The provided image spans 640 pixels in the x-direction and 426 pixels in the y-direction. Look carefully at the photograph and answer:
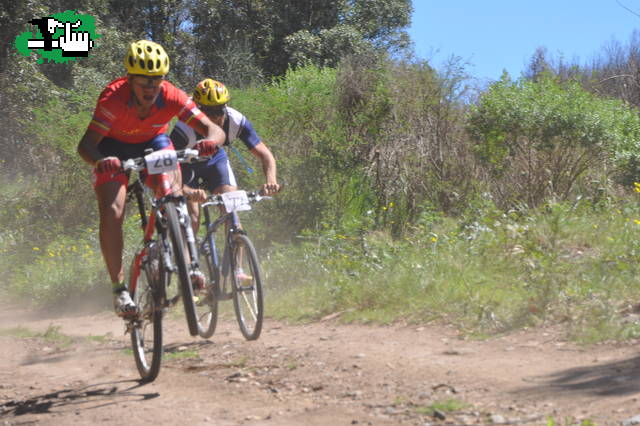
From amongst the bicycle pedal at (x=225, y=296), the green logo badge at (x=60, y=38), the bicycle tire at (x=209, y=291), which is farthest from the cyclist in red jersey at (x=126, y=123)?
the green logo badge at (x=60, y=38)

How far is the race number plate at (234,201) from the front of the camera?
20.0 ft

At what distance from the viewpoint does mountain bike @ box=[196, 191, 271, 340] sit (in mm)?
6090

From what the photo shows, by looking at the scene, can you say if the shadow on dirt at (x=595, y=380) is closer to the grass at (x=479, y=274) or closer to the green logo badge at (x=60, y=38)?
the grass at (x=479, y=274)

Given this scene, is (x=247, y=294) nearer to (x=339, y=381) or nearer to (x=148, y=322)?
(x=148, y=322)

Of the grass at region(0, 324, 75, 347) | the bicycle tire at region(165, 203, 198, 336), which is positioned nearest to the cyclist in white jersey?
the bicycle tire at region(165, 203, 198, 336)

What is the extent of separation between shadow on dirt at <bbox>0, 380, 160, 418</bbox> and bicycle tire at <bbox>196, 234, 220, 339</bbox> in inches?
40.6

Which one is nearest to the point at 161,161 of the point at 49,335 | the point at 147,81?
the point at 147,81

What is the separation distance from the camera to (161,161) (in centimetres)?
517

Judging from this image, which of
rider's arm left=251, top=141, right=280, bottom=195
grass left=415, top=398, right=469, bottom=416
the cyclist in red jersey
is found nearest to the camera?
grass left=415, top=398, right=469, bottom=416

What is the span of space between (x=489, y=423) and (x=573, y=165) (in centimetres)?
703

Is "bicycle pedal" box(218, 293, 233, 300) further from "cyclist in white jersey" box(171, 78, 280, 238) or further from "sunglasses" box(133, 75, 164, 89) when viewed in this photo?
"sunglasses" box(133, 75, 164, 89)

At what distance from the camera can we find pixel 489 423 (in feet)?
11.9

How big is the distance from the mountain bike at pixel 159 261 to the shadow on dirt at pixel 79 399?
0.22m

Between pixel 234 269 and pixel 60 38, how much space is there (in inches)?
817
